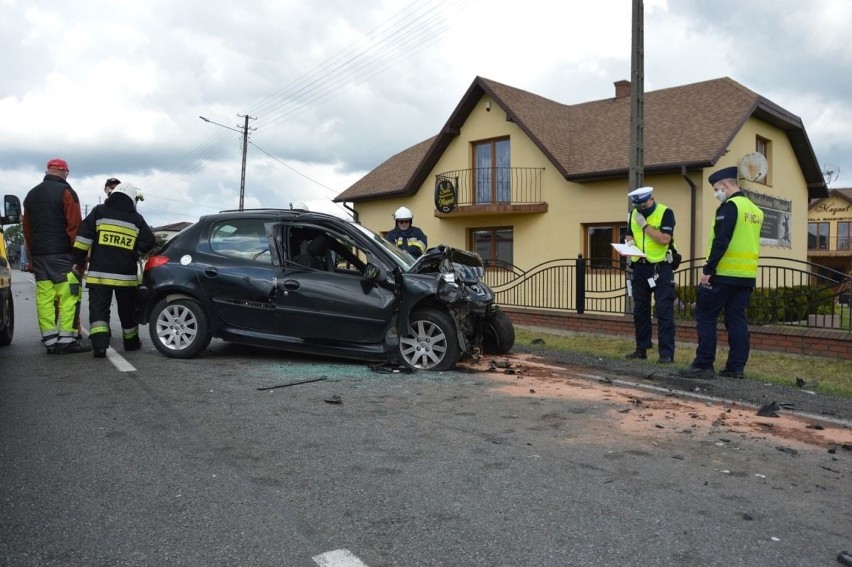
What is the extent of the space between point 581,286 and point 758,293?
284 centimetres

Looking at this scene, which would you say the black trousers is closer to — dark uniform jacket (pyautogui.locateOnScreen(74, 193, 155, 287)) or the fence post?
dark uniform jacket (pyautogui.locateOnScreen(74, 193, 155, 287))

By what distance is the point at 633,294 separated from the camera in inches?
312

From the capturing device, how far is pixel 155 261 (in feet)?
23.8

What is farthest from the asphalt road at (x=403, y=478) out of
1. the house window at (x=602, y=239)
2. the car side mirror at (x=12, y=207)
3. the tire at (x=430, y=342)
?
the house window at (x=602, y=239)

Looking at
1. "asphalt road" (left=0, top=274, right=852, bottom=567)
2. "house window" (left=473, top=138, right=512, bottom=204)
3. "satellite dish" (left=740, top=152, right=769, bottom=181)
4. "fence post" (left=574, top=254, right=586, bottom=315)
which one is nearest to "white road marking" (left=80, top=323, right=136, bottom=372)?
"asphalt road" (left=0, top=274, right=852, bottom=567)

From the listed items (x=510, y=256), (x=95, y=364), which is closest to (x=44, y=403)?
(x=95, y=364)

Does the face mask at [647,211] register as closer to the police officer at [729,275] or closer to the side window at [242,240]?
the police officer at [729,275]

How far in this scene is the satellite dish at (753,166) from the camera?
15.3m

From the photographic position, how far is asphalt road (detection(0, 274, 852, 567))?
9.08 ft

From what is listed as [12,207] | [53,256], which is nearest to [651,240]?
[53,256]

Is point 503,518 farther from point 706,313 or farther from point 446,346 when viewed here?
point 706,313

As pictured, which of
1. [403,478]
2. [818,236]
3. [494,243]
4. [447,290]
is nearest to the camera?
[403,478]

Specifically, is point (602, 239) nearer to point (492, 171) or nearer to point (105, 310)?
point (492, 171)

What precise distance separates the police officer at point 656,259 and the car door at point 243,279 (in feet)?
13.2
